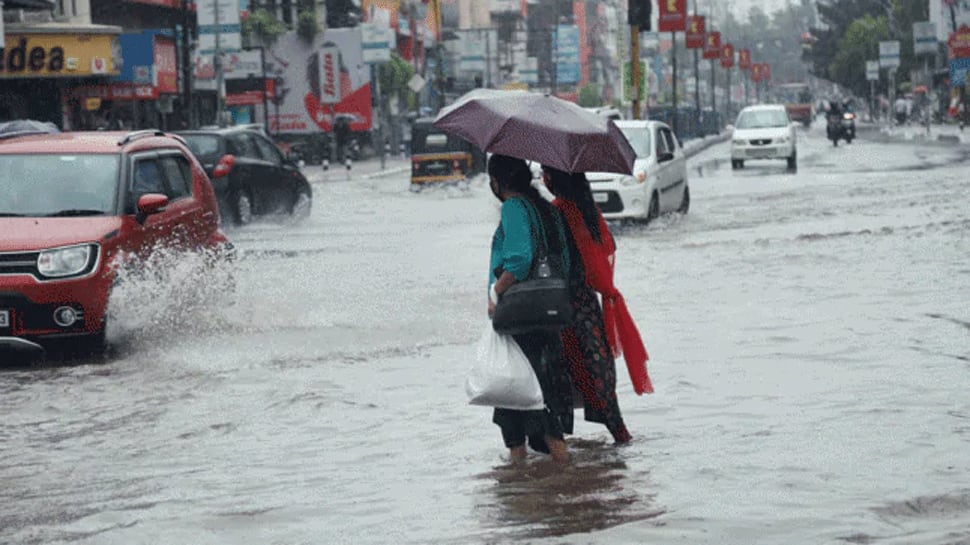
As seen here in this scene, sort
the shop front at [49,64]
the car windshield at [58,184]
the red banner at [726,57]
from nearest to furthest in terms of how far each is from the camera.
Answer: the car windshield at [58,184] → the shop front at [49,64] → the red banner at [726,57]

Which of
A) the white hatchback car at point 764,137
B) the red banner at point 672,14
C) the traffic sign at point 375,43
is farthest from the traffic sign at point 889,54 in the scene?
the white hatchback car at point 764,137

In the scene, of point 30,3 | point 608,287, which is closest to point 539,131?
point 608,287

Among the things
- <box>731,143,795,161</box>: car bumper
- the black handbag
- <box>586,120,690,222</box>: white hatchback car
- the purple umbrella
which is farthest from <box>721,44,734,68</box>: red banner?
the black handbag

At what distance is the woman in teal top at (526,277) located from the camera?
24.7 feet

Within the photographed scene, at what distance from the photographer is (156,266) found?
1334 centimetres

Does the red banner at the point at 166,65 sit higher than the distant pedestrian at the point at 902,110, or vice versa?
the red banner at the point at 166,65

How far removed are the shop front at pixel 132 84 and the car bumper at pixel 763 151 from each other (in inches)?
575

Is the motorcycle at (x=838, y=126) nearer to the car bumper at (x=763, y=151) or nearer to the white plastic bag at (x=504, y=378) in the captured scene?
the car bumper at (x=763, y=151)

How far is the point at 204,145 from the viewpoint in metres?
25.9

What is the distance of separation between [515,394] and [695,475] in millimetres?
894

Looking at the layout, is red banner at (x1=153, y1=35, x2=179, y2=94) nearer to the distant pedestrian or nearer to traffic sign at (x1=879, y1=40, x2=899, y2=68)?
traffic sign at (x1=879, y1=40, x2=899, y2=68)

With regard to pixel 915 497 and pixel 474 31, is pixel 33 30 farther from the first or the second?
pixel 474 31

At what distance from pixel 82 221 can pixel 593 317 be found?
5.71 m

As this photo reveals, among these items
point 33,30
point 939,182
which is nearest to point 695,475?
point 939,182
